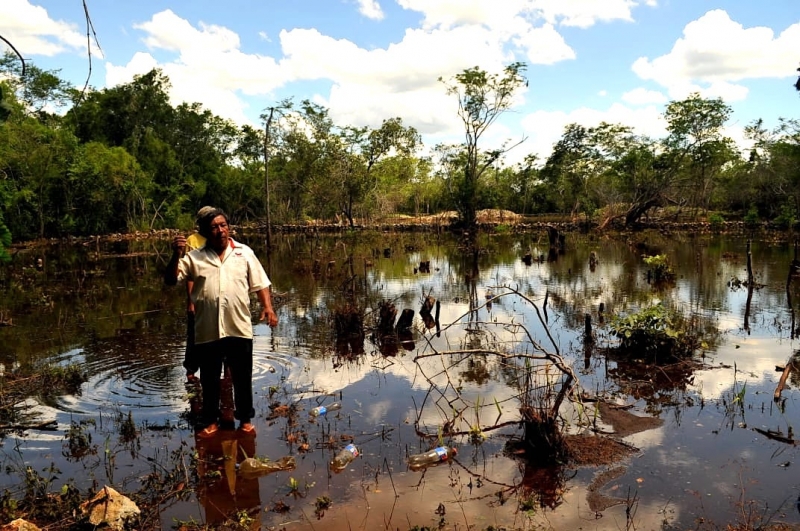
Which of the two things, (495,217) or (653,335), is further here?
(495,217)

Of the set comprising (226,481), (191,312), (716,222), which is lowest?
(226,481)

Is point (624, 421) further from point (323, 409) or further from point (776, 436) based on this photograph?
point (323, 409)

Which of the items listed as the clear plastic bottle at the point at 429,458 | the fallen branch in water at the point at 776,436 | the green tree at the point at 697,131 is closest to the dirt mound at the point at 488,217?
the green tree at the point at 697,131

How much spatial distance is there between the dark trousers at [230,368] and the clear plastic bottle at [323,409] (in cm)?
79

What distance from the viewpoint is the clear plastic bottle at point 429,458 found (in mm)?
4734

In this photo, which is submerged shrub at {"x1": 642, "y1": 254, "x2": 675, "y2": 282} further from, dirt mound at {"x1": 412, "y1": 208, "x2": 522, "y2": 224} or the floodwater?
dirt mound at {"x1": 412, "y1": 208, "x2": 522, "y2": 224}

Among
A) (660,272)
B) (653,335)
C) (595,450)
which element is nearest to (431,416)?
(595,450)

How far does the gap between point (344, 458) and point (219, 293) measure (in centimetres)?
182

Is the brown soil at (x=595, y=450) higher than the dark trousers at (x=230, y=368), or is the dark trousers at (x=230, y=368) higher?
the dark trousers at (x=230, y=368)

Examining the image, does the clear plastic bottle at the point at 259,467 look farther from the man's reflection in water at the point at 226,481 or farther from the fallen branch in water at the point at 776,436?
the fallen branch in water at the point at 776,436

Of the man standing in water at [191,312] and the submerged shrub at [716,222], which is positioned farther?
the submerged shrub at [716,222]

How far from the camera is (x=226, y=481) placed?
14.4 feet

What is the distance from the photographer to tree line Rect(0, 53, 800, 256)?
118 ft

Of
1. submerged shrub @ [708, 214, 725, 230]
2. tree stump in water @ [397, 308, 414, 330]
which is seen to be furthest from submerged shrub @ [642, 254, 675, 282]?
submerged shrub @ [708, 214, 725, 230]
